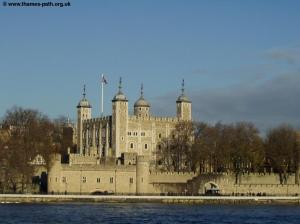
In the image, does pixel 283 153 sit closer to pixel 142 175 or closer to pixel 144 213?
pixel 142 175

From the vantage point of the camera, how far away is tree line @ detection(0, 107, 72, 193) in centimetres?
9962

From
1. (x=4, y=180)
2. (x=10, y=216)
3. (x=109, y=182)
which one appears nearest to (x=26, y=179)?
(x=4, y=180)

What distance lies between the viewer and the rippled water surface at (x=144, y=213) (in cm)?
6762

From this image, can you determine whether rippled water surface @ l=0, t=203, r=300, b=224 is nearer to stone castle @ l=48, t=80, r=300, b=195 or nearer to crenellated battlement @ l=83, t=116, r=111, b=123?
stone castle @ l=48, t=80, r=300, b=195

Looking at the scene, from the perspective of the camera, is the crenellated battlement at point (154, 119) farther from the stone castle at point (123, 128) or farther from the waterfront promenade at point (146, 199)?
the waterfront promenade at point (146, 199)

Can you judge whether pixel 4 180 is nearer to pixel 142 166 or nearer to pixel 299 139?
pixel 142 166

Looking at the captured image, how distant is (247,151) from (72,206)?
3102 cm

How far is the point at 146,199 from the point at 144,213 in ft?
63.8

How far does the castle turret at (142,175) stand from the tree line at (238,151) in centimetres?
1059

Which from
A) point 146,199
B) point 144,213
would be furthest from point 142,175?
point 144,213

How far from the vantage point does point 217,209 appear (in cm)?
8538

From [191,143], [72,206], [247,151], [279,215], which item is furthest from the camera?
[191,143]

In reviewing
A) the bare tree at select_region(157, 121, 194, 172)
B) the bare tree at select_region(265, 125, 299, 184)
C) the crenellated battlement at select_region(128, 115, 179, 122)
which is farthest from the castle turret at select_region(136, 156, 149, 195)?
the crenellated battlement at select_region(128, 115, 179, 122)

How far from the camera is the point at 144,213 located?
249 ft
